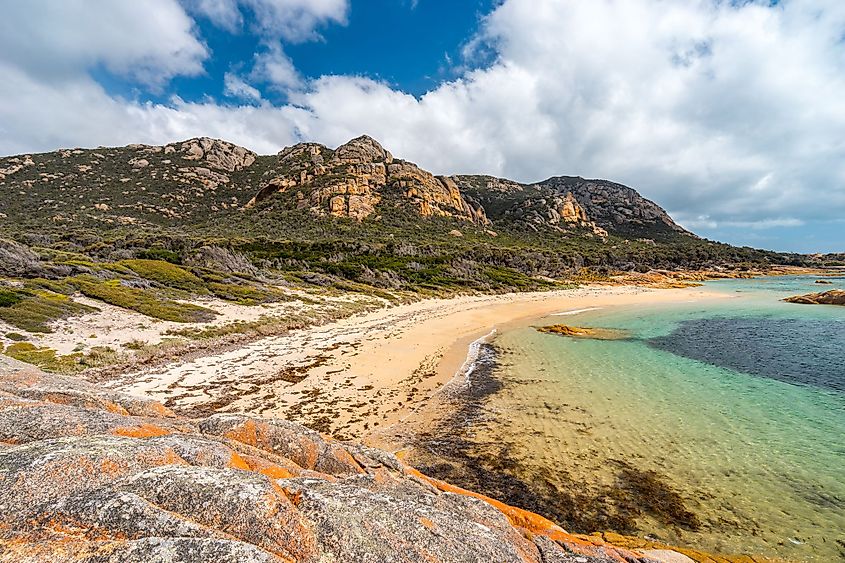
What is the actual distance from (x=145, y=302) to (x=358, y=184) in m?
104

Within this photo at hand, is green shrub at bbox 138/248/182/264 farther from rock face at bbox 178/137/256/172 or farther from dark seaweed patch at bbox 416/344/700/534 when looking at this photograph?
rock face at bbox 178/137/256/172

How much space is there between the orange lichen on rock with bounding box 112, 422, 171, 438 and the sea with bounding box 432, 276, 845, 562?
7735mm

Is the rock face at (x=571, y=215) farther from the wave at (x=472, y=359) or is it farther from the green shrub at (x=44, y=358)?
the green shrub at (x=44, y=358)

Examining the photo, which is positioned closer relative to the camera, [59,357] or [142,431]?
[142,431]

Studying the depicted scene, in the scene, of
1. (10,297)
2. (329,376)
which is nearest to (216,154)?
(10,297)

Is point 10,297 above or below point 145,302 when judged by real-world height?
above

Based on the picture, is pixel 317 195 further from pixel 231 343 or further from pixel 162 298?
pixel 231 343

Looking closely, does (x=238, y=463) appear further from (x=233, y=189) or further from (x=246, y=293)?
(x=233, y=189)

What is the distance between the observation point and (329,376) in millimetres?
19672

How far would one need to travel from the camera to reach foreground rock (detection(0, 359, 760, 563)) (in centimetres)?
328

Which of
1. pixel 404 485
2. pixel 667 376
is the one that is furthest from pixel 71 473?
pixel 667 376

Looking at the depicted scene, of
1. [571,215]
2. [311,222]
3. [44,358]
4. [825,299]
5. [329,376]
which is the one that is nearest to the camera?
[44,358]

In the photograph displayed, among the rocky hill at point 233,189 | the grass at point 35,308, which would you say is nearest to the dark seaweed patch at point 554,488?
the grass at point 35,308

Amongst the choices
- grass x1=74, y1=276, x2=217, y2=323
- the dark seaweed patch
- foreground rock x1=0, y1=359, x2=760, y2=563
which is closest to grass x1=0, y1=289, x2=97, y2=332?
grass x1=74, y1=276, x2=217, y2=323
